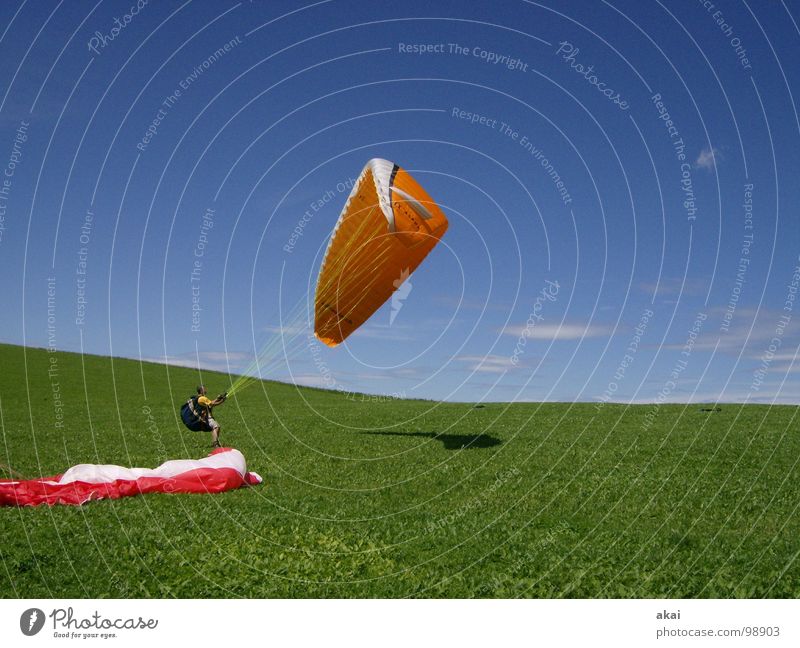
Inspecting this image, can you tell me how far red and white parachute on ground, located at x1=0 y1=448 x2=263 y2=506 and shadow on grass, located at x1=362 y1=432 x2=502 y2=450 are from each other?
7.40 metres

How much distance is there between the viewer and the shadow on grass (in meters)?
20.7

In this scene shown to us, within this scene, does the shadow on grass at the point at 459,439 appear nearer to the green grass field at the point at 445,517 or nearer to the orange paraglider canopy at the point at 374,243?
the green grass field at the point at 445,517

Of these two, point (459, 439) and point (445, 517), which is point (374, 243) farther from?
point (459, 439)

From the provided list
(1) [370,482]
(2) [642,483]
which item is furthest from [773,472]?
(1) [370,482]

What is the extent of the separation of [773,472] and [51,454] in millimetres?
21316

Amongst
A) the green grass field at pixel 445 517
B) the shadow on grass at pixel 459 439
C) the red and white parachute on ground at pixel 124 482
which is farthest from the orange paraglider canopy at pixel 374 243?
the shadow on grass at pixel 459 439

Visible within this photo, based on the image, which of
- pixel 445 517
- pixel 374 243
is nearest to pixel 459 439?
pixel 374 243

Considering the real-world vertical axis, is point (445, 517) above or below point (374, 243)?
below

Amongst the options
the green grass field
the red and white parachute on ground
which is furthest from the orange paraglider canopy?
the red and white parachute on ground

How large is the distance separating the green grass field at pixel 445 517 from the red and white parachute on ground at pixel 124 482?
566mm

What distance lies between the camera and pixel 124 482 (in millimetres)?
14211

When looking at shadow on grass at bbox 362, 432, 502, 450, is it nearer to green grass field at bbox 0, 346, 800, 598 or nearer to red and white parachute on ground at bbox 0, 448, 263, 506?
green grass field at bbox 0, 346, 800, 598

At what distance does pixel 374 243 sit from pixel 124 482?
7721mm
